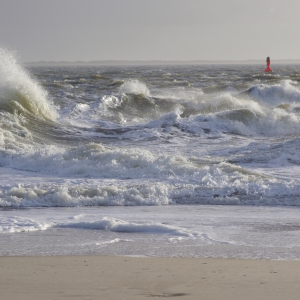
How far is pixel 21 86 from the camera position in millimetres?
18250

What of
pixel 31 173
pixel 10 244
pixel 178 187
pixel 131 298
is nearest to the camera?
pixel 131 298

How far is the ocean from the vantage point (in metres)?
5.64

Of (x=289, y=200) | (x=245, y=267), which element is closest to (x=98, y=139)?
(x=289, y=200)

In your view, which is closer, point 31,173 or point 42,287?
point 42,287

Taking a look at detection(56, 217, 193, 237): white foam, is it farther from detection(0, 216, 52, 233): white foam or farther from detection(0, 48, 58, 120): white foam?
detection(0, 48, 58, 120): white foam

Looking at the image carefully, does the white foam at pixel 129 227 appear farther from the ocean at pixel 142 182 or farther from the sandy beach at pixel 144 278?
the sandy beach at pixel 144 278

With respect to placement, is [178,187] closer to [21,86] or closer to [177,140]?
[177,140]

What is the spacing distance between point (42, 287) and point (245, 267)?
1.70 metres

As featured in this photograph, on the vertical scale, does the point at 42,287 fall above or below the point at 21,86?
below

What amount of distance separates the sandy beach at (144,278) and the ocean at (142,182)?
0.34 metres

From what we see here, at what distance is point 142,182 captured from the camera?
30.7 ft

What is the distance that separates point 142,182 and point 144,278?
16.9ft

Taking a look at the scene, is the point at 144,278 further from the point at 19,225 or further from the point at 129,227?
the point at 19,225

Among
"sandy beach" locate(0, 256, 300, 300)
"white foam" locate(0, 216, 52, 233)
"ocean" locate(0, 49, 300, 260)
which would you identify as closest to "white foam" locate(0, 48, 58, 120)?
"ocean" locate(0, 49, 300, 260)
